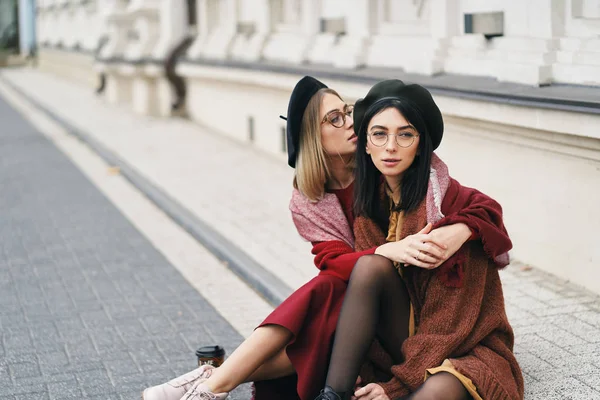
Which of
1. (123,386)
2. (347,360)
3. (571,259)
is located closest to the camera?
(347,360)

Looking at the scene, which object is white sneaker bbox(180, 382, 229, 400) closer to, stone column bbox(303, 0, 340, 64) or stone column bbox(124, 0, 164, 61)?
stone column bbox(303, 0, 340, 64)

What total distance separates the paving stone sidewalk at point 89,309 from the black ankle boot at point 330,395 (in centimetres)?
88

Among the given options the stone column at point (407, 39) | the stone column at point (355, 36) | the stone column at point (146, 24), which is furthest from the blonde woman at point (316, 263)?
the stone column at point (146, 24)

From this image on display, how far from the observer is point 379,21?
400 inches

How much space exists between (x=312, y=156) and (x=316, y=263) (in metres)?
0.49

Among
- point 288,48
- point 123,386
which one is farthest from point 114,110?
point 123,386

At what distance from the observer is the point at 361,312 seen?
3.97 meters

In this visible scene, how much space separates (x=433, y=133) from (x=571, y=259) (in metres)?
2.42

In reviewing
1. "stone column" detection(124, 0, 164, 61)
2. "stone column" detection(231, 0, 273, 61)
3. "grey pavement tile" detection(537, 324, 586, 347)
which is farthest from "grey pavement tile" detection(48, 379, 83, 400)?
"stone column" detection(124, 0, 164, 61)

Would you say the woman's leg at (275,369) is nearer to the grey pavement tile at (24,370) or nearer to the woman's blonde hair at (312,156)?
the woman's blonde hair at (312,156)

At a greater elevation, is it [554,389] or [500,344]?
[500,344]

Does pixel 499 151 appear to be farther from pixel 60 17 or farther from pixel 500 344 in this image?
pixel 60 17

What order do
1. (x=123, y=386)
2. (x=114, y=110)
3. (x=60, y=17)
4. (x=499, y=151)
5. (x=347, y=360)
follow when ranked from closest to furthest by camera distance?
(x=347, y=360)
(x=123, y=386)
(x=499, y=151)
(x=114, y=110)
(x=60, y=17)

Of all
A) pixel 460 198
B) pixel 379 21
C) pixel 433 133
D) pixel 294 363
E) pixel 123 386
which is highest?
pixel 379 21
